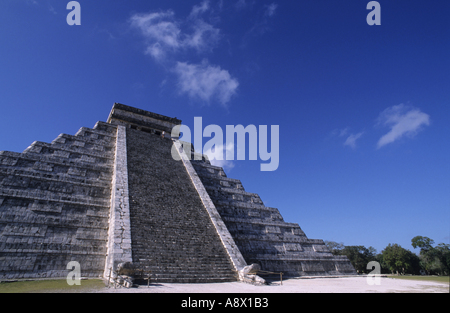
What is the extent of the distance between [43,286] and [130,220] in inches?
123

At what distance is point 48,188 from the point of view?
32.9 ft

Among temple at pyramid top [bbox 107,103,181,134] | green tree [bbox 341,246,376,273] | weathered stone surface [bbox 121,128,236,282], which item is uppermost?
temple at pyramid top [bbox 107,103,181,134]

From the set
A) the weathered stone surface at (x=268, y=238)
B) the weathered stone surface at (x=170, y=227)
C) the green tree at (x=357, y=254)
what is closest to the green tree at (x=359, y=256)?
the green tree at (x=357, y=254)

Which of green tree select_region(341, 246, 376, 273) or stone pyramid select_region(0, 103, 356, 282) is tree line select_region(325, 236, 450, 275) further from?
stone pyramid select_region(0, 103, 356, 282)

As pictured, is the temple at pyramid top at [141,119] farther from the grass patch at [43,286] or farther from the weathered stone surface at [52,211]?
the grass patch at [43,286]

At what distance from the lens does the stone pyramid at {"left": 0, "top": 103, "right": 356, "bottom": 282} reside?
7.98m

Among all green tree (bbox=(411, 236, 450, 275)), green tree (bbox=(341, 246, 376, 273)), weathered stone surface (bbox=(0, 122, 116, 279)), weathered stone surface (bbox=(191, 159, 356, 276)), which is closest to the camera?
weathered stone surface (bbox=(0, 122, 116, 279))

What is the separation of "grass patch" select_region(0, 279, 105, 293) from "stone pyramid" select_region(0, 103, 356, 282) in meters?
0.54

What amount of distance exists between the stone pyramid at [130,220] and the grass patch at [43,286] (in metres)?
0.54

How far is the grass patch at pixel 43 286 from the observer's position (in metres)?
6.02

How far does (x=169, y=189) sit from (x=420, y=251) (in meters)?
40.6

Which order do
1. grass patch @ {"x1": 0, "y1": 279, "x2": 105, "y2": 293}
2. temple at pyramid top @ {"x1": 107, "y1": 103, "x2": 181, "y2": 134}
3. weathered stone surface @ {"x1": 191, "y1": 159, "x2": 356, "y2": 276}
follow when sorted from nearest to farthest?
grass patch @ {"x1": 0, "y1": 279, "x2": 105, "y2": 293} < weathered stone surface @ {"x1": 191, "y1": 159, "x2": 356, "y2": 276} < temple at pyramid top @ {"x1": 107, "y1": 103, "x2": 181, "y2": 134}

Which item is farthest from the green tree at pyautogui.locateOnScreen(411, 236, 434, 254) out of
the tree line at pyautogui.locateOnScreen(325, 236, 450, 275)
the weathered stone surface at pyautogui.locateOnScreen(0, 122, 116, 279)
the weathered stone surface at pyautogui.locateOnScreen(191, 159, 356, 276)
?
the weathered stone surface at pyautogui.locateOnScreen(0, 122, 116, 279)
